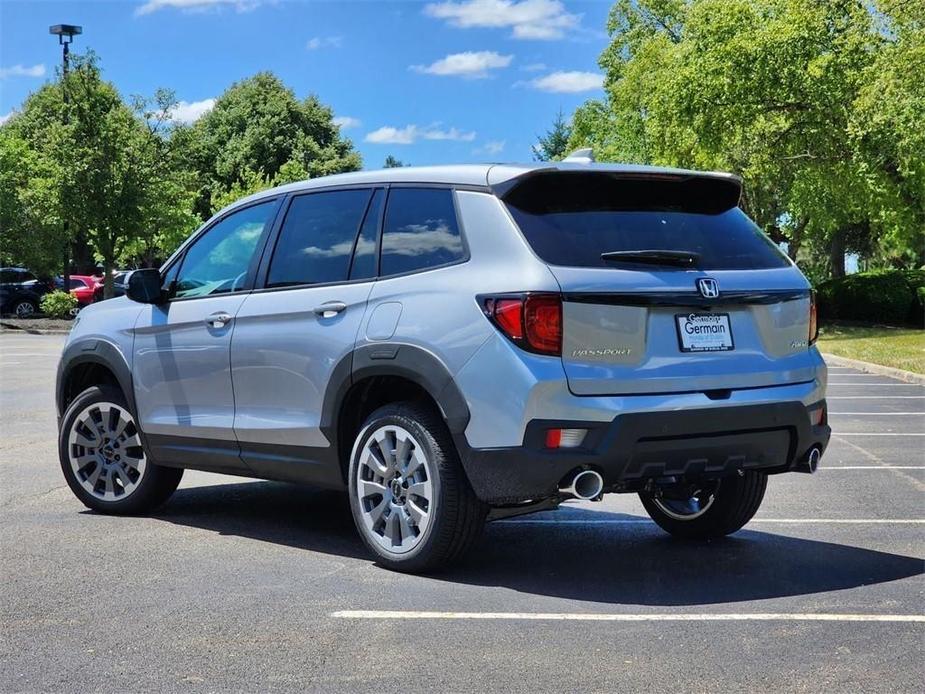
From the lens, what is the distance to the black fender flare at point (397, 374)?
5.65 meters

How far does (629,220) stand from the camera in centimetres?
590

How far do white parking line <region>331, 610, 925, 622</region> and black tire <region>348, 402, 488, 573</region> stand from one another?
516 millimetres

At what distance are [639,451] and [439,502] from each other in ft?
3.03

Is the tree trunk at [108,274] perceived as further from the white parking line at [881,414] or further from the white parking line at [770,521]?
the white parking line at [770,521]

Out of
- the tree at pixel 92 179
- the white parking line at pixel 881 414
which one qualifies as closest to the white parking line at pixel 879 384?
the white parking line at pixel 881 414

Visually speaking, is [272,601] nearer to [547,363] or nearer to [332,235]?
[547,363]

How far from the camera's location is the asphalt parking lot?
449 centimetres

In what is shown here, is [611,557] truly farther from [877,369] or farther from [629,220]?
[877,369]

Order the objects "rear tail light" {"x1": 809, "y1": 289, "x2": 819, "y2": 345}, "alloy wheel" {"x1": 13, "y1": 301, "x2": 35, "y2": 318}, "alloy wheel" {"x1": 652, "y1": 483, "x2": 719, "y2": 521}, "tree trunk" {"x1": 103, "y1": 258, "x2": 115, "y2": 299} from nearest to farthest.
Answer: "rear tail light" {"x1": 809, "y1": 289, "x2": 819, "y2": 345}
"alloy wheel" {"x1": 652, "y1": 483, "x2": 719, "y2": 521}
"tree trunk" {"x1": 103, "y1": 258, "x2": 115, "y2": 299}
"alloy wheel" {"x1": 13, "y1": 301, "x2": 35, "y2": 318}

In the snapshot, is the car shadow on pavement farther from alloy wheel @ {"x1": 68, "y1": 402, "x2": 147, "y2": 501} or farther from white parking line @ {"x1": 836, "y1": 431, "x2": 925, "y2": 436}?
white parking line @ {"x1": 836, "y1": 431, "x2": 925, "y2": 436}

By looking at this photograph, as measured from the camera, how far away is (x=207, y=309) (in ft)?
23.4

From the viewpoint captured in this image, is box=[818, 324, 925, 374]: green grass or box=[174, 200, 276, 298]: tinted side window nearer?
box=[174, 200, 276, 298]: tinted side window

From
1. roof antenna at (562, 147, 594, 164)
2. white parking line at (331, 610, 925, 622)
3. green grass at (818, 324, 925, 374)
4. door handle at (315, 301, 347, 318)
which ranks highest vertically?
roof antenna at (562, 147, 594, 164)

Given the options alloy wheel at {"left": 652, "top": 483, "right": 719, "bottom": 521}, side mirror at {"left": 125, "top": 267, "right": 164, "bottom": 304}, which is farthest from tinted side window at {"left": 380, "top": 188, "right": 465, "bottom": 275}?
alloy wheel at {"left": 652, "top": 483, "right": 719, "bottom": 521}
